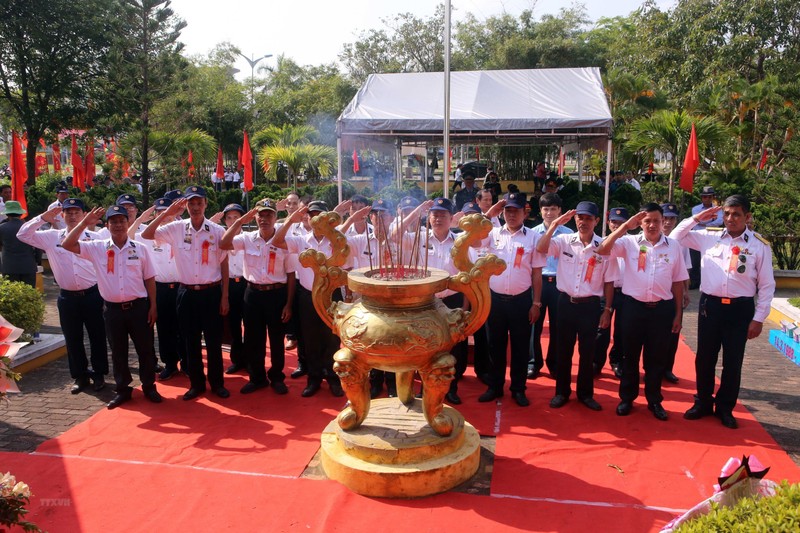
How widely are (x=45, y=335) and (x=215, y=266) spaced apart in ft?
8.56

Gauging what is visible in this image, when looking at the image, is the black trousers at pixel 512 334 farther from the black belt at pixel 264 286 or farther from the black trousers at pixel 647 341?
the black belt at pixel 264 286

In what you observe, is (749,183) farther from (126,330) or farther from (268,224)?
(126,330)

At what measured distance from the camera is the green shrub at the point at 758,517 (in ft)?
6.35

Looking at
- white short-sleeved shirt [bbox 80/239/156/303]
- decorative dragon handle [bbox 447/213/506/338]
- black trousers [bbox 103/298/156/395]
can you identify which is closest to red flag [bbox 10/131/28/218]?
white short-sleeved shirt [bbox 80/239/156/303]

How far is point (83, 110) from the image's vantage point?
14812mm

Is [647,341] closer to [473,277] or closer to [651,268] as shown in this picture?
[651,268]

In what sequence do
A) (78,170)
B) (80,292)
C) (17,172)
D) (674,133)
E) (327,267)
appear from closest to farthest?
(327,267), (80,292), (17,172), (674,133), (78,170)

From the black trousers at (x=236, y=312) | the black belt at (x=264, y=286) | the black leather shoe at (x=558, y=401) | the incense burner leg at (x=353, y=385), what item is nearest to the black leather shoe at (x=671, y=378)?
the black leather shoe at (x=558, y=401)

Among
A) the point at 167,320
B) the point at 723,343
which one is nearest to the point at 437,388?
the point at 723,343

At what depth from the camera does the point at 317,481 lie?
3.61m

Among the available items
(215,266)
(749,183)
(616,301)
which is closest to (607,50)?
(749,183)

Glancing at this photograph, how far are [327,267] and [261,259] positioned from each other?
1389 mm

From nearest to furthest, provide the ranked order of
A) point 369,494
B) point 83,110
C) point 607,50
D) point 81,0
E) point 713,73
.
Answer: point 369,494
point 81,0
point 83,110
point 713,73
point 607,50

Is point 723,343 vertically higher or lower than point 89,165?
lower
